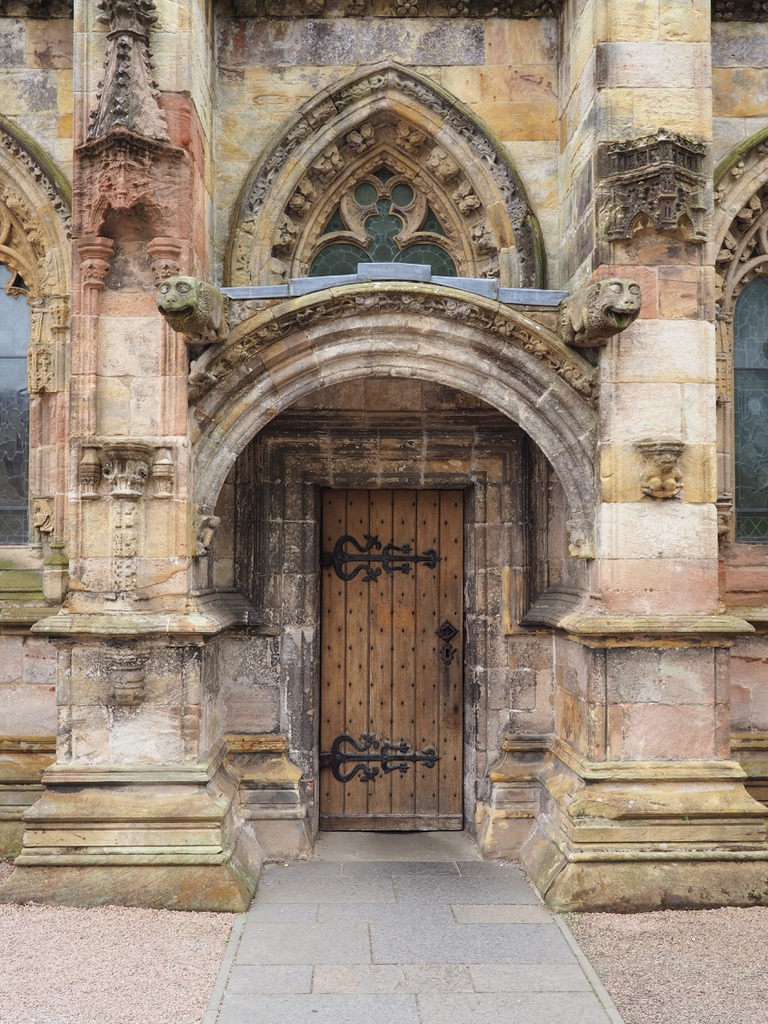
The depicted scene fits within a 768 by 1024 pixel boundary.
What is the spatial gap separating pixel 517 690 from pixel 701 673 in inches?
54.5

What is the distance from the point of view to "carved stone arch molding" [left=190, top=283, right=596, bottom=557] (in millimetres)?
5605

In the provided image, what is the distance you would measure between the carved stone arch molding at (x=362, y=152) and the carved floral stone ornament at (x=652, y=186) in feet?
3.27

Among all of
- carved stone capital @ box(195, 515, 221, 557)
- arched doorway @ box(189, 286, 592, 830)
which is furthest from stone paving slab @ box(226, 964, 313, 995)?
carved stone capital @ box(195, 515, 221, 557)

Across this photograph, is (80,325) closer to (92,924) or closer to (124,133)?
Answer: (124,133)

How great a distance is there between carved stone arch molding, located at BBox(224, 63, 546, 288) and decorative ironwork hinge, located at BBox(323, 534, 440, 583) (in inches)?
78.1

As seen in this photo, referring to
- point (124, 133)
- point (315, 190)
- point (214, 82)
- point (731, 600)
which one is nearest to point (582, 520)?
point (731, 600)

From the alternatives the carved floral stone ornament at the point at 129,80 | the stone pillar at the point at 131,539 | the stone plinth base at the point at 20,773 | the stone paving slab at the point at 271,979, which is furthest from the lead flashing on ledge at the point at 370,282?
the stone paving slab at the point at 271,979

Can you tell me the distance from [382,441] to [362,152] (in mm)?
2172

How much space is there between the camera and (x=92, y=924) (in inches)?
197

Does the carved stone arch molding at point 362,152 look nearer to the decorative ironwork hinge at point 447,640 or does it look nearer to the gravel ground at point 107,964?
the decorative ironwork hinge at point 447,640

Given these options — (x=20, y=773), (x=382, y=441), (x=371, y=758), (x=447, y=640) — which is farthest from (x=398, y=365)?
(x=20, y=773)

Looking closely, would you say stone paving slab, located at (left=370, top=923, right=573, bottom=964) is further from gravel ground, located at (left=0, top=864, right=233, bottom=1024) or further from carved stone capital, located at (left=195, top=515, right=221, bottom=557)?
carved stone capital, located at (left=195, top=515, right=221, bottom=557)

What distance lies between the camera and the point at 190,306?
5.15 meters

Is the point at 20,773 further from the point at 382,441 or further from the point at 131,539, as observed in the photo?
the point at 382,441
